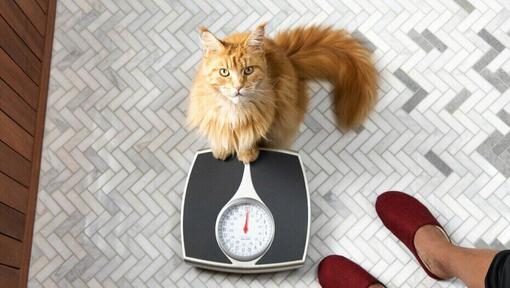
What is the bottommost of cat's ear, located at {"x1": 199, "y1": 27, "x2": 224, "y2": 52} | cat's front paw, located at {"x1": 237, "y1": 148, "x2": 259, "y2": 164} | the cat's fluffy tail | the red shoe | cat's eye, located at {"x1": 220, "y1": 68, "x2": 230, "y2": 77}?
the red shoe

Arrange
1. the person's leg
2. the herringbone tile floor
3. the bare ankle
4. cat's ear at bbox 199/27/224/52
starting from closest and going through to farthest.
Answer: cat's ear at bbox 199/27/224/52
the person's leg
the bare ankle
the herringbone tile floor

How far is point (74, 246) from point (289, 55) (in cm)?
83

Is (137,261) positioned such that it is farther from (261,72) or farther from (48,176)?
(261,72)

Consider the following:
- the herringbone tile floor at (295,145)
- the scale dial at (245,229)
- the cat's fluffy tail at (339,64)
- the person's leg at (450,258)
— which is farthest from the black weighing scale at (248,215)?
the person's leg at (450,258)

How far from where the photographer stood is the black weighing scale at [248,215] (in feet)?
4.96

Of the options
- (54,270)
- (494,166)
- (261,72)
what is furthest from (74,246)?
(494,166)

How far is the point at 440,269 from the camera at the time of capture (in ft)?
4.95

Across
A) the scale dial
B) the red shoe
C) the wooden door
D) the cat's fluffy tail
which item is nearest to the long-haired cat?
the cat's fluffy tail

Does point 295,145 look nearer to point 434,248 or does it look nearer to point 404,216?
point 404,216

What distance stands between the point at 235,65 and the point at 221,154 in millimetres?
364

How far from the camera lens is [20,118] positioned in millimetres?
1593

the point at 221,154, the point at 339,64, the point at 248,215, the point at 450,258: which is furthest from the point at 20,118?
the point at 450,258

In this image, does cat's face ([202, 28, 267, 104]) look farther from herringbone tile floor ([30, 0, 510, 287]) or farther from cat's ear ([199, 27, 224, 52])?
herringbone tile floor ([30, 0, 510, 287])

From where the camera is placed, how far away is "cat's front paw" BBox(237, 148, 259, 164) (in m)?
1.49
